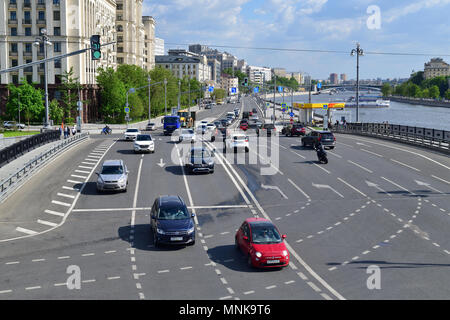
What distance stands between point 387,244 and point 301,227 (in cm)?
414

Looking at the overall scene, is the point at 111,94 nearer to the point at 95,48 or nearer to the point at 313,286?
the point at 95,48

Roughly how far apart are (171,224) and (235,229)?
3850 millimetres

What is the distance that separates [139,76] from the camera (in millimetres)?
114438

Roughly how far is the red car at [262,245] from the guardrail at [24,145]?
23.1 m

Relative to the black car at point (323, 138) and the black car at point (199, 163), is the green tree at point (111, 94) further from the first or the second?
the black car at point (199, 163)

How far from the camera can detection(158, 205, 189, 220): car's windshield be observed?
2114 centimetres

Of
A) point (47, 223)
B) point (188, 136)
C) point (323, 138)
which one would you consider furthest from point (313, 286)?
point (188, 136)

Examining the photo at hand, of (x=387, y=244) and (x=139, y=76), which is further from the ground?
(x=139, y=76)

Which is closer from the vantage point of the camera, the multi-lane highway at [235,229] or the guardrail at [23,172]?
the multi-lane highway at [235,229]

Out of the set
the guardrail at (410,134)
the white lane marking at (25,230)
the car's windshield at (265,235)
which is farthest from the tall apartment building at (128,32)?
the car's windshield at (265,235)

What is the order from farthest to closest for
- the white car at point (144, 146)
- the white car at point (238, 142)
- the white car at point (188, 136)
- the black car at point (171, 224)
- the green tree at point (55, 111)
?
the green tree at point (55, 111), the white car at point (188, 136), the white car at point (238, 142), the white car at point (144, 146), the black car at point (171, 224)

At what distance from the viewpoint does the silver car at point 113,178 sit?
98.0 feet
